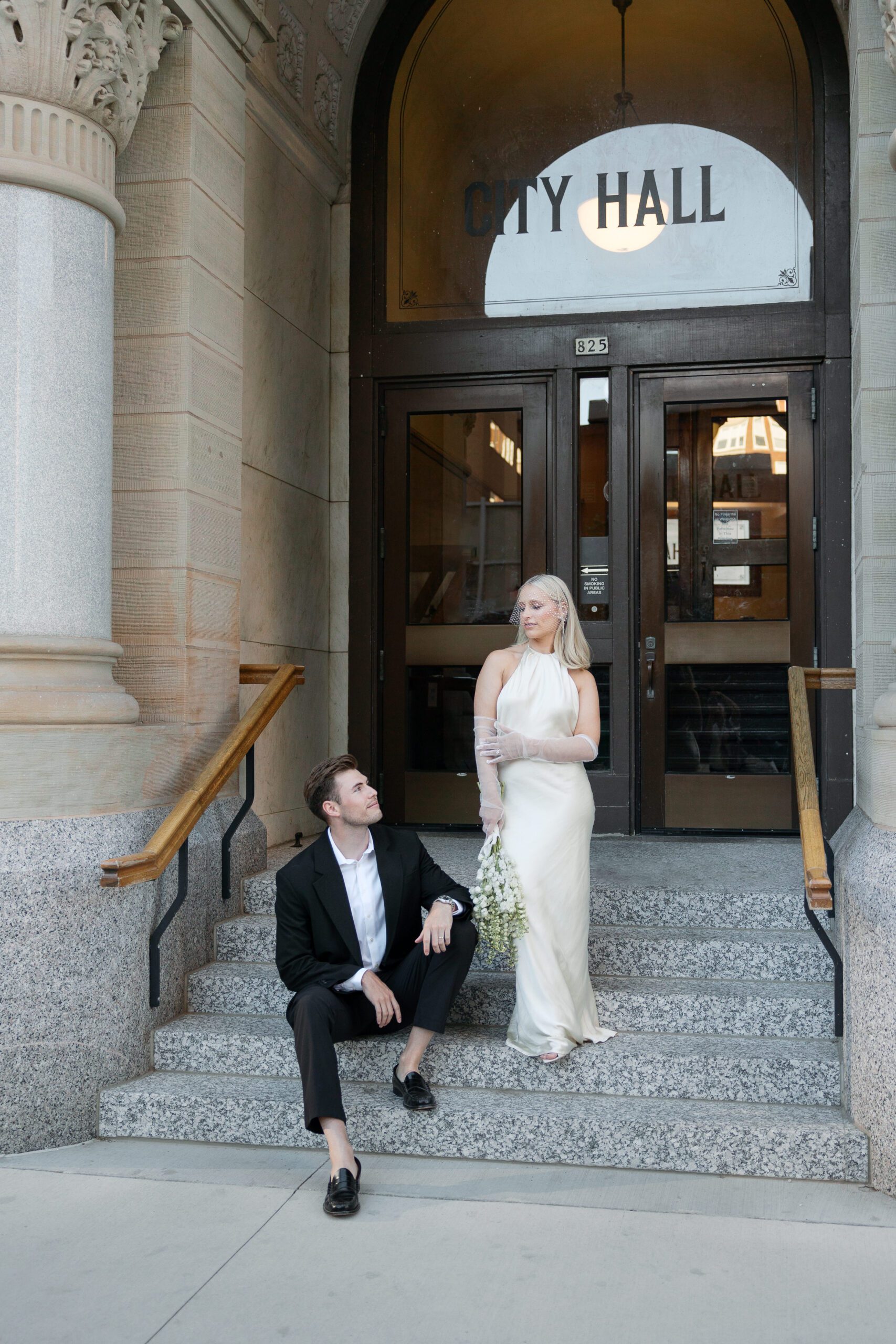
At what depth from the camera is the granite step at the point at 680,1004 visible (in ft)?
14.8

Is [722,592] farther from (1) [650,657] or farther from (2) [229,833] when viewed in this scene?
(2) [229,833]

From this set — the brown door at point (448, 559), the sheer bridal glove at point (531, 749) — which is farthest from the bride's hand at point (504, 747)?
the brown door at point (448, 559)

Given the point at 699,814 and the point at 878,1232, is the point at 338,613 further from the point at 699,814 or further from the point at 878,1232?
the point at 878,1232

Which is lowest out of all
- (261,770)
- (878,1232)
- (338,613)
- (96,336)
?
(878,1232)

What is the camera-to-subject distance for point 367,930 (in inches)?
169

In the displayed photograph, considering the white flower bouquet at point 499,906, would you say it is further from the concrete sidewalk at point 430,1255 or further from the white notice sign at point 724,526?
the white notice sign at point 724,526

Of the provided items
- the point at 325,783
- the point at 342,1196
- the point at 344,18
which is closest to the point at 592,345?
the point at 344,18

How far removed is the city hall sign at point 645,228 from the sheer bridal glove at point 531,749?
11.4 feet

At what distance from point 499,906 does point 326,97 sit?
16.4ft

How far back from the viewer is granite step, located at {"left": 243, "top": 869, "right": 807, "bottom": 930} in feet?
16.8

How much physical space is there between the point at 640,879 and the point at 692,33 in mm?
4818

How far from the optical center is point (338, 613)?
23.9ft

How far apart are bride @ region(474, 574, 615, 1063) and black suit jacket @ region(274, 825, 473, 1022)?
283 mm

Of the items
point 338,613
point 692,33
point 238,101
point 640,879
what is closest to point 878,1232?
point 640,879
